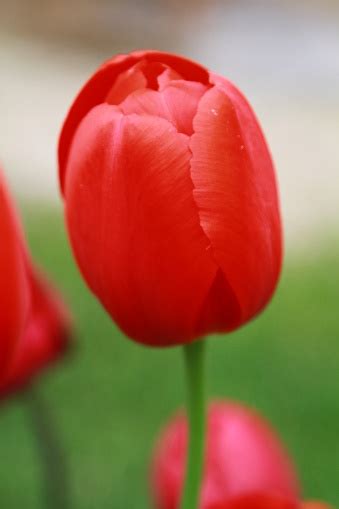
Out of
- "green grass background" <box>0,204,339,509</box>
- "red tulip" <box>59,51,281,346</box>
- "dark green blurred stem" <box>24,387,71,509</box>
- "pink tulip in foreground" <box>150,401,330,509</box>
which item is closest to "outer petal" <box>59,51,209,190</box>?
"red tulip" <box>59,51,281,346</box>

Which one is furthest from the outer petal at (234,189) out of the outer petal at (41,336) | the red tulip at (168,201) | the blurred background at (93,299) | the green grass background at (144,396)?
the green grass background at (144,396)

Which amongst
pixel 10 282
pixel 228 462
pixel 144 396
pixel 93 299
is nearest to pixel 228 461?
pixel 228 462

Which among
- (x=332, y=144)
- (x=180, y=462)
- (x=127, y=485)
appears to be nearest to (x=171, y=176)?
(x=180, y=462)

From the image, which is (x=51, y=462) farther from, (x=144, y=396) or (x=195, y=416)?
(x=144, y=396)

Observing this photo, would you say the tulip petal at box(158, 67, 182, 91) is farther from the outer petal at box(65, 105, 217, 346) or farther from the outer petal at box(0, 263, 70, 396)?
the outer petal at box(0, 263, 70, 396)

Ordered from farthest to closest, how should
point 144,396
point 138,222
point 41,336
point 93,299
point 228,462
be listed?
1. point 93,299
2. point 144,396
3. point 41,336
4. point 228,462
5. point 138,222
